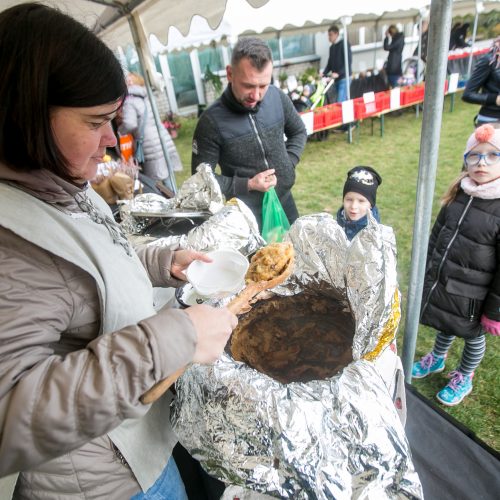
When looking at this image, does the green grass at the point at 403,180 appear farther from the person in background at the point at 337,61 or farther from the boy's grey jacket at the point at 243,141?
the boy's grey jacket at the point at 243,141

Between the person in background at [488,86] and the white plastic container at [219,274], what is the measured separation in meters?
3.09

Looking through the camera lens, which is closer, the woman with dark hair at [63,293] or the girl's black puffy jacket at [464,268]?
the woman with dark hair at [63,293]

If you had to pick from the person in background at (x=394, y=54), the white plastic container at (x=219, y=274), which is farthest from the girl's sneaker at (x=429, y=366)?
the person in background at (x=394, y=54)

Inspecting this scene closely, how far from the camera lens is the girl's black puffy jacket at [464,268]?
5.11ft

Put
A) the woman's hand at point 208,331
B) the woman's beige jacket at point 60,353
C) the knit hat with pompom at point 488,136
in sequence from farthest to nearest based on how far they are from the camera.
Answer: the knit hat with pompom at point 488,136
the woman's hand at point 208,331
the woman's beige jacket at point 60,353

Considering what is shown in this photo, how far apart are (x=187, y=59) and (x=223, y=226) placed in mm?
11842

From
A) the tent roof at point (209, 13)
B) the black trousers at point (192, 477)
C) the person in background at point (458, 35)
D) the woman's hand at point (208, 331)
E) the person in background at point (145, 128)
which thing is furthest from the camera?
the person in background at point (458, 35)

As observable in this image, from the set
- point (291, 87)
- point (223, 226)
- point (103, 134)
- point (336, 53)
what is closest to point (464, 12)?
point (336, 53)

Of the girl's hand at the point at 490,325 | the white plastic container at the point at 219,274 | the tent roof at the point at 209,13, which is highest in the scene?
the tent roof at the point at 209,13

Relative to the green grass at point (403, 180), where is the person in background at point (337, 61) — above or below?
above

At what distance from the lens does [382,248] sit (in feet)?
3.33

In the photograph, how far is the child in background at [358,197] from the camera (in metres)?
1.99

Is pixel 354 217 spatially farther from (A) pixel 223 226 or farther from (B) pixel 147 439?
(B) pixel 147 439

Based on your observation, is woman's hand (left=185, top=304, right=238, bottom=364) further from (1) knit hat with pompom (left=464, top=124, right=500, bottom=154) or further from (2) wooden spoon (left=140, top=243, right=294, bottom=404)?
(1) knit hat with pompom (left=464, top=124, right=500, bottom=154)
